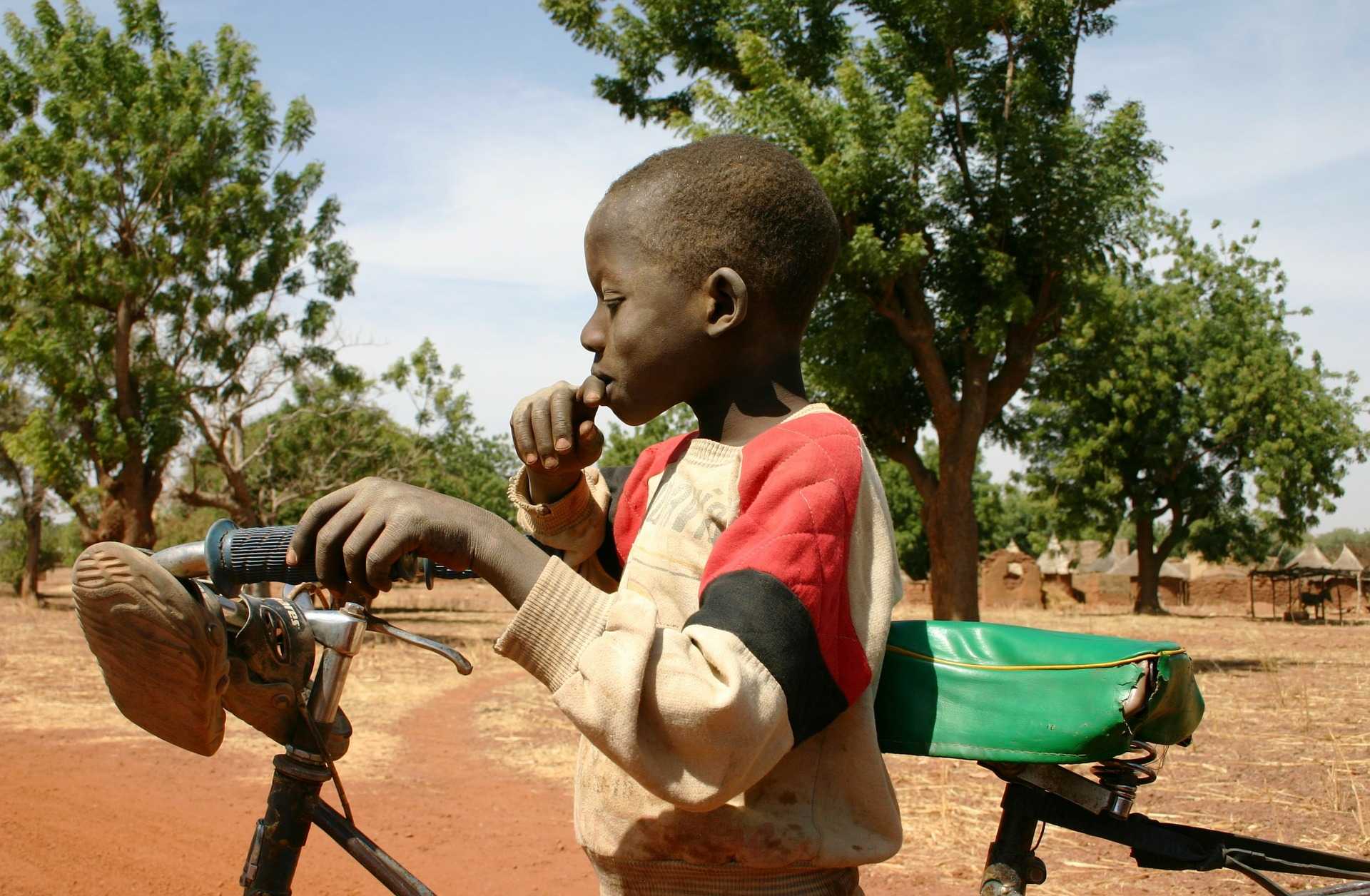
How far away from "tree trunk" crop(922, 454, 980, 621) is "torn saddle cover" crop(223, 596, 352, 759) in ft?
37.4

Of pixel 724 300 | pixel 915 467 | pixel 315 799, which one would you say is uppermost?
pixel 915 467

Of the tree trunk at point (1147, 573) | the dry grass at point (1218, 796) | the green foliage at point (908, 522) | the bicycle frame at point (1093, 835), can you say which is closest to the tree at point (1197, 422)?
the tree trunk at point (1147, 573)

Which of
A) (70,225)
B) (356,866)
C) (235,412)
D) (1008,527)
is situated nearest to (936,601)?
(356,866)

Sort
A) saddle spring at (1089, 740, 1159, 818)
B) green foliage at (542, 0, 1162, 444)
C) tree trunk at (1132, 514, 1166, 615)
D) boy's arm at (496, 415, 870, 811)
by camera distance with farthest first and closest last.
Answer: tree trunk at (1132, 514, 1166, 615) → green foliage at (542, 0, 1162, 444) → saddle spring at (1089, 740, 1159, 818) → boy's arm at (496, 415, 870, 811)

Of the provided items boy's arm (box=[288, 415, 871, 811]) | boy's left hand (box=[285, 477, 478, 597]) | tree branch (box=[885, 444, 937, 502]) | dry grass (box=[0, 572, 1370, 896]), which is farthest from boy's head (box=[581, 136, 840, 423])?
tree branch (box=[885, 444, 937, 502])

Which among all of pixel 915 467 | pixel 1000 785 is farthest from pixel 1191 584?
pixel 1000 785

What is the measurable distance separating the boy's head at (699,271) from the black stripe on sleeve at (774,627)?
0.38 meters

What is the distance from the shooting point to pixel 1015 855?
5.24ft

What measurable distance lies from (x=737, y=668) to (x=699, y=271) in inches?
22.9

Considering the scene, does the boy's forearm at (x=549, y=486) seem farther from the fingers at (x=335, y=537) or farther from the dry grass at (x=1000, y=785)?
the dry grass at (x=1000, y=785)

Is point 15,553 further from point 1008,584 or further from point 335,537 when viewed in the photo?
point 335,537

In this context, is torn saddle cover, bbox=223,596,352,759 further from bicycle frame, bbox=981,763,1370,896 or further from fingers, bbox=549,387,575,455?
bicycle frame, bbox=981,763,1370,896

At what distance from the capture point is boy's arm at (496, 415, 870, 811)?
1049mm

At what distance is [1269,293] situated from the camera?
29.5 metres
